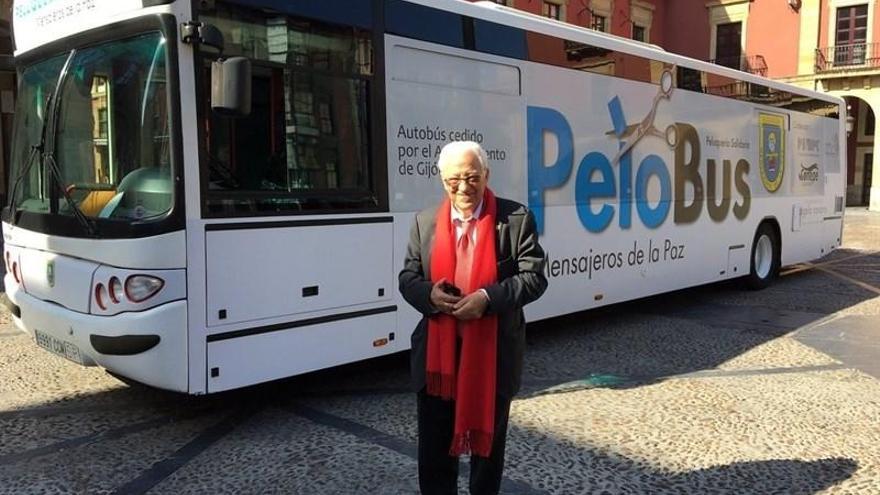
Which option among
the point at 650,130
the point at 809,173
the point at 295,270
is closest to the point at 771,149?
the point at 809,173

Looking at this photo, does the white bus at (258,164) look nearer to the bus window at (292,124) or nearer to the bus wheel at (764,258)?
the bus window at (292,124)

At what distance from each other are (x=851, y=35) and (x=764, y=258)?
29.3 meters

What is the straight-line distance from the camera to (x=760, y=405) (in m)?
5.09

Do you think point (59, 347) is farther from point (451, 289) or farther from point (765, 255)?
point (765, 255)

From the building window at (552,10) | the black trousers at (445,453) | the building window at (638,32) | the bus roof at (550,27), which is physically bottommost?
the black trousers at (445,453)

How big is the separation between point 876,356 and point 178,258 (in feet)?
20.1

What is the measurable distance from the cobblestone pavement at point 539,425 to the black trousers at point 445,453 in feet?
1.97

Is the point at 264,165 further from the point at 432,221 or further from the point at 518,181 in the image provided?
the point at 518,181

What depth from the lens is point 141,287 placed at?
4.08 m

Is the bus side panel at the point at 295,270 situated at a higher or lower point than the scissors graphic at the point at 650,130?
lower

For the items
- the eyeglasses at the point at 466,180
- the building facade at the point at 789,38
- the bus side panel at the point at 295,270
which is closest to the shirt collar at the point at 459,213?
the eyeglasses at the point at 466,180

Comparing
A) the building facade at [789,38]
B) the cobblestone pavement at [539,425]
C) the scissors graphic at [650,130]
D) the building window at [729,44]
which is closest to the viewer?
the cobblestone pavement at [539,425]

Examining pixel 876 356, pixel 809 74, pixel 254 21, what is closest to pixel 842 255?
pixel 876 356

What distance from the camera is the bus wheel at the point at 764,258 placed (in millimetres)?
10172
